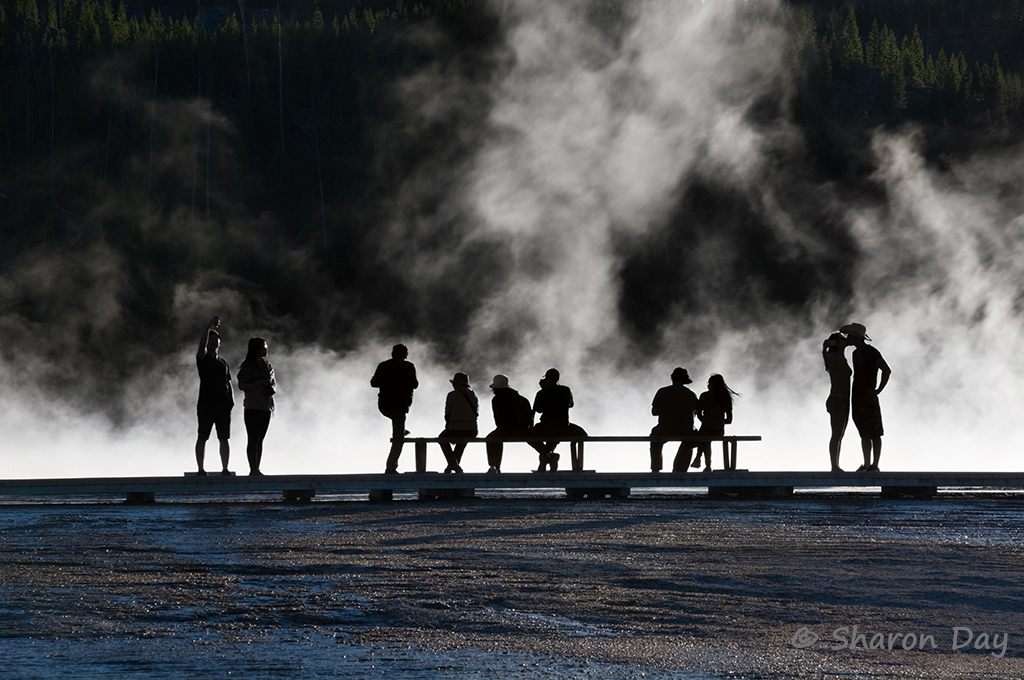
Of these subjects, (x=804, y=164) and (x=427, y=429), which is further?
(x=804, y=164)

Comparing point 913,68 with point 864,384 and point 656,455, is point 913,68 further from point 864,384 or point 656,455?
point 864,384

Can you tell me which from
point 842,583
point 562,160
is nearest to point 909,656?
point 842,583

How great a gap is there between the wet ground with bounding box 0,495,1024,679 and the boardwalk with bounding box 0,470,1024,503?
9.19 ft

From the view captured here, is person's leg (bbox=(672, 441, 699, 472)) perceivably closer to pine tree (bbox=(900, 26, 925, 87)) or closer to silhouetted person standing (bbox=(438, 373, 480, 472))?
silhouetted person standing (bbox=(438, 373, 480, 472))

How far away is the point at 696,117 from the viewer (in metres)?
60.8

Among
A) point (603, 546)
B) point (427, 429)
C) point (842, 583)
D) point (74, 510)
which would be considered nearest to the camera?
point (842, 583)

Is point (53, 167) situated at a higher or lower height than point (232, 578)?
higher

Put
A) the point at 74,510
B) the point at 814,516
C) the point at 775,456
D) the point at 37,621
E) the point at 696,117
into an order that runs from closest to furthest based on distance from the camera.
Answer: the point at 37,621 < the point at 814,516 < the point at 74,510 < the point at 775,456 < the point at 696,117

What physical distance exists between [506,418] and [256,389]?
290cm

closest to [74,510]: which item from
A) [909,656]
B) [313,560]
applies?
[313,560]

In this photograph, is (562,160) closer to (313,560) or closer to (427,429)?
(427,429)

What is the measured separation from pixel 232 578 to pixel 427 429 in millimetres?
28629

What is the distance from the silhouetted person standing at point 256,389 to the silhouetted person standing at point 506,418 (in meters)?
2.49

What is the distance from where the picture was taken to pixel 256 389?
41.6 ft
